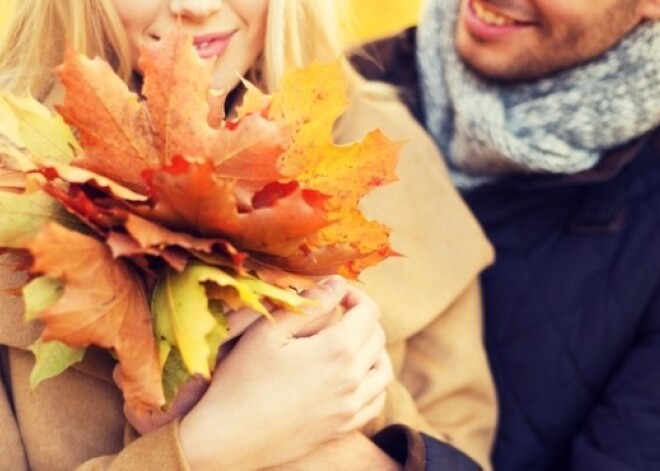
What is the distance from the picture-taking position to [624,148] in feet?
4.94

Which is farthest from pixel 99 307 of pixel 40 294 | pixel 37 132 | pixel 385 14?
pixel 385 14

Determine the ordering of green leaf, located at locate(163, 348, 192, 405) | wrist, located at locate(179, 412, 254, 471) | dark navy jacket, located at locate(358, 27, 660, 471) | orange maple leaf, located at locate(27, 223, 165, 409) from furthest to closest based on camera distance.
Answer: dark navy jacket, located at locate(358, 27, 660, 471) < wrist, located at locate(179, 412, 254, 471) < green leaf, located at locate(163, 348, 192, 405) < orange maple leaf, located at locate(27, 223, 165, 409)

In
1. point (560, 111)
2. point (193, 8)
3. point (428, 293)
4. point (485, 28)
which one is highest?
point (193, 8)

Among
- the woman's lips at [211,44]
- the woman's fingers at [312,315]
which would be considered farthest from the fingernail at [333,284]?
the woman's lips at [211,44]

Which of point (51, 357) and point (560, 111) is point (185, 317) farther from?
point (560, 111)

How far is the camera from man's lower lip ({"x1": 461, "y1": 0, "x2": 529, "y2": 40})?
1500mm

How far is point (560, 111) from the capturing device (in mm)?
1492

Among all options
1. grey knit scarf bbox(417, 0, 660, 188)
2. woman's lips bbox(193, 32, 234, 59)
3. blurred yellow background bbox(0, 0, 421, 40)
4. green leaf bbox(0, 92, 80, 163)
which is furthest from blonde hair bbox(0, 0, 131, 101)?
blurred yellow background bbox(0, 0, 421, 40)

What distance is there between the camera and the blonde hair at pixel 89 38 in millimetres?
1209

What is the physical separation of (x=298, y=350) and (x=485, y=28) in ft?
2.36

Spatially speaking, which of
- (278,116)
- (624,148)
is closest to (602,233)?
(624,148)

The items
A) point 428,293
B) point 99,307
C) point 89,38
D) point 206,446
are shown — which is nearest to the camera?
point 99,307

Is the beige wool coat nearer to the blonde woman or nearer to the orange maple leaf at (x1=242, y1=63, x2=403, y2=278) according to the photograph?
the blonde woman

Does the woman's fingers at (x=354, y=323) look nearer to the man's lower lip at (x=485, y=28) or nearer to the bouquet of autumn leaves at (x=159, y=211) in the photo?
the bouquet of autumn leaves at (x=159, y=211)
